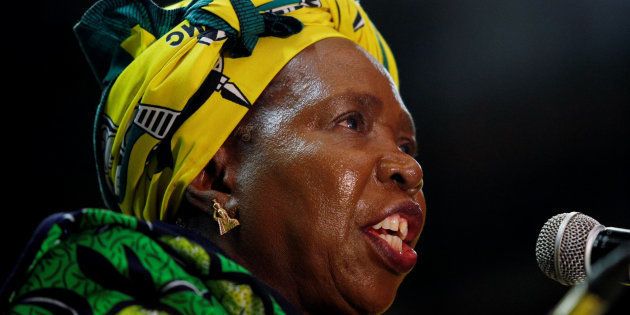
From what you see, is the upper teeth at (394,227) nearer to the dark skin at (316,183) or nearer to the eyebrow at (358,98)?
the dark skin at (316,183)

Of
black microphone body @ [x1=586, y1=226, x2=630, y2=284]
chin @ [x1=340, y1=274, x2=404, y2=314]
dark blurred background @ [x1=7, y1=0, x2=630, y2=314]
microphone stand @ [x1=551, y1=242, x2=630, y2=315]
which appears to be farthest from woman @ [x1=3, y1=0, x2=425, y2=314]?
dark blurred background @ [x1=7, y1=0, x2=630, y2=314]

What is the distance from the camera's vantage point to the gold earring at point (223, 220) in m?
2.14

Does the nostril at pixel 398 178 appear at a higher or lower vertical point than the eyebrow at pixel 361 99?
lower

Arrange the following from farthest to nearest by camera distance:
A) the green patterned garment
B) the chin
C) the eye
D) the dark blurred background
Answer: the dark blurred background
the eye
the chin
the green patterned garment

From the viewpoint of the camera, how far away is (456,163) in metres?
4.39

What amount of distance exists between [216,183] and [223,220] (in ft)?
0.53

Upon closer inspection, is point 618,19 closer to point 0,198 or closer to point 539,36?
point 539,36

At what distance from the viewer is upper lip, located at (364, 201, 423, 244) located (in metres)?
2.12

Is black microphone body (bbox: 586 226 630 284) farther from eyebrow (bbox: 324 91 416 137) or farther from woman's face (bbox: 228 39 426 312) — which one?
eyebrow (bbox: 324 91 416 137)

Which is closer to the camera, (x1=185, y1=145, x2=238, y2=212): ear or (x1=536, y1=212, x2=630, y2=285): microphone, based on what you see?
(x1=536, y1=212, x2=630, y2=285): microphone

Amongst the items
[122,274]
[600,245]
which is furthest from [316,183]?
[600,245]

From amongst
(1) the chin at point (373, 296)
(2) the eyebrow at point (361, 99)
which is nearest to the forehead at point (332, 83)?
(2) the eyebrow at point (361, 99)

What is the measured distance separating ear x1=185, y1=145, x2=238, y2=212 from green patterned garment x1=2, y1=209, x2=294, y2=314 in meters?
0.46

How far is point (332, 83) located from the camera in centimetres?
229
